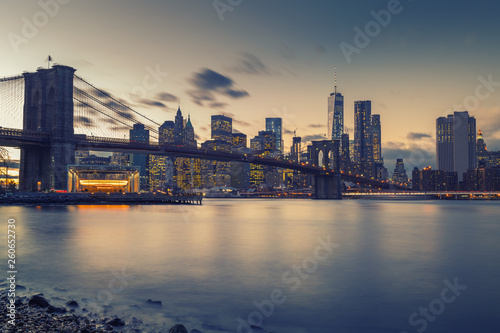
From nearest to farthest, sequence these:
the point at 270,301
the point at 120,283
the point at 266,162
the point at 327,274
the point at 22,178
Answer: the point at 270,301, the point at 120,283, the point at 327,274, the point at 22,178, the point at 266,162

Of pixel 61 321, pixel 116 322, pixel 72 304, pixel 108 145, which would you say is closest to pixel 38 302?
pixel 72 304

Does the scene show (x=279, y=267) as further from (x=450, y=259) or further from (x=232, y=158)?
(x=232, y=158)

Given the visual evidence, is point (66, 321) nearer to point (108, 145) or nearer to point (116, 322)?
point (116, 322)

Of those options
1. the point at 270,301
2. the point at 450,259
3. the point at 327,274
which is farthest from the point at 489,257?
the point at 270,301

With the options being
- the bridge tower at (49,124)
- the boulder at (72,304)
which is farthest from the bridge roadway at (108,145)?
the boulder at (72,304)

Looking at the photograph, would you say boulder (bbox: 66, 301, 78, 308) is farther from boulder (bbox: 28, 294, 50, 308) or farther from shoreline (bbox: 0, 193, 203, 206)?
shoreline (bbox: 0, 193, 203, 206)
